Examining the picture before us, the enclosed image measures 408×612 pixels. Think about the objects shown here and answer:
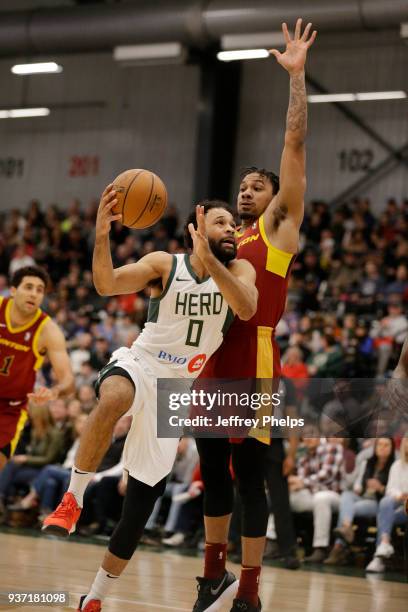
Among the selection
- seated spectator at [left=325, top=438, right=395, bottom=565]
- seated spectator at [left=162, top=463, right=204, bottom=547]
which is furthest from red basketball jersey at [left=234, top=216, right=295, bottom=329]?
seated spectator at [left=162, top=463, right=204, bottom=547]

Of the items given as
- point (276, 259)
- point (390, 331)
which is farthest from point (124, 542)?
point (390, 331)

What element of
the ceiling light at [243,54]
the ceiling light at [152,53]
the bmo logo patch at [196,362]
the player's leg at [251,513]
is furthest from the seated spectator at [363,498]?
the ceiling light at [152,53]

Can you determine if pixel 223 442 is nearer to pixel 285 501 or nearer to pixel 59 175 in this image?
pixel 285 501

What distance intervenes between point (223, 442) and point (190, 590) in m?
1.90

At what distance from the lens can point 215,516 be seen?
17.9 ft

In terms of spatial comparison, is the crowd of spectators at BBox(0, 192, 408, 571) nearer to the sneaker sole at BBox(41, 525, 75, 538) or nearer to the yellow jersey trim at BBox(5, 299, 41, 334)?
the yellow jersey trim at BBox(5, 299, 41, 334)

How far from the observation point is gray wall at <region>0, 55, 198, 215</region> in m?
23.7

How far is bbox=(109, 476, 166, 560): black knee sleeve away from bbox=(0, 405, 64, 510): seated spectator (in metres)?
6.71

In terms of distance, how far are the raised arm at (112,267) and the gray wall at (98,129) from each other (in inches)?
712

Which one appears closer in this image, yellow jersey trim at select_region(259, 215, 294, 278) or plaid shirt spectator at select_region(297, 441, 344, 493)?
yellow jersey trim at select_region(259, 215, 294, 278)

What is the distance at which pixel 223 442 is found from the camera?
213 inches

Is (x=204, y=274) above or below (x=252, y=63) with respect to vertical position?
below

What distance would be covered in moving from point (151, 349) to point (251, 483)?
3.11 ft

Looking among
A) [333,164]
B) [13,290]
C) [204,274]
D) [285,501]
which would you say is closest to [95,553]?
[285,501]
